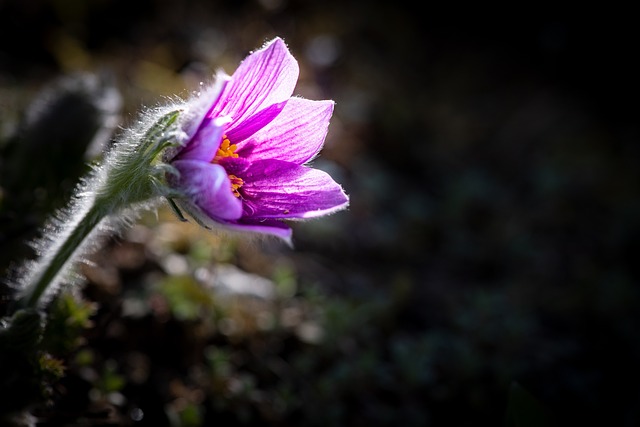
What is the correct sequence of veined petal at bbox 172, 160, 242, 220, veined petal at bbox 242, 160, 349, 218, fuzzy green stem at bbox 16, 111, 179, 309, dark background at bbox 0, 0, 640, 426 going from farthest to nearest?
dark background at bbox 0, 0, 640, 426
veined petal at bbox 242, 160, 349, 218
fuzzy green stem at bbox 16, 111, 179, 309
veined petal at bbox 172, 160, 242, 220

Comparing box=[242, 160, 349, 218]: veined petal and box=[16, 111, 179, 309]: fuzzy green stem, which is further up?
box=[242, 160, 349, 218]: veined petal

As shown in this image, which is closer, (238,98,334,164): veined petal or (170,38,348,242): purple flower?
(170,38,348,242): purple flower

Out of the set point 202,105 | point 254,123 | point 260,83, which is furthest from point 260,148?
point 202,105

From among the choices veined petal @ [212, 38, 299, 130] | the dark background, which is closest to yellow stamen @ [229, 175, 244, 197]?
veined petal @ [212, 38, 299, 130]

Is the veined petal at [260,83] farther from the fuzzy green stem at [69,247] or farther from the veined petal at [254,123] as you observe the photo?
the fuzzy green stem at [69,247]

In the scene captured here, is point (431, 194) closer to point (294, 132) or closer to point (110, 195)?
point (294, 132)

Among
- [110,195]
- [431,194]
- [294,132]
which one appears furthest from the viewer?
[431,194]

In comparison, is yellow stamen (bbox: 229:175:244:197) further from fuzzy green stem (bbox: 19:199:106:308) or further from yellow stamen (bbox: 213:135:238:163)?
fuzzy green stem (bbox: 19:199:106:308)

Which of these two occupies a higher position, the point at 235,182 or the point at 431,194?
the point at 431,194
